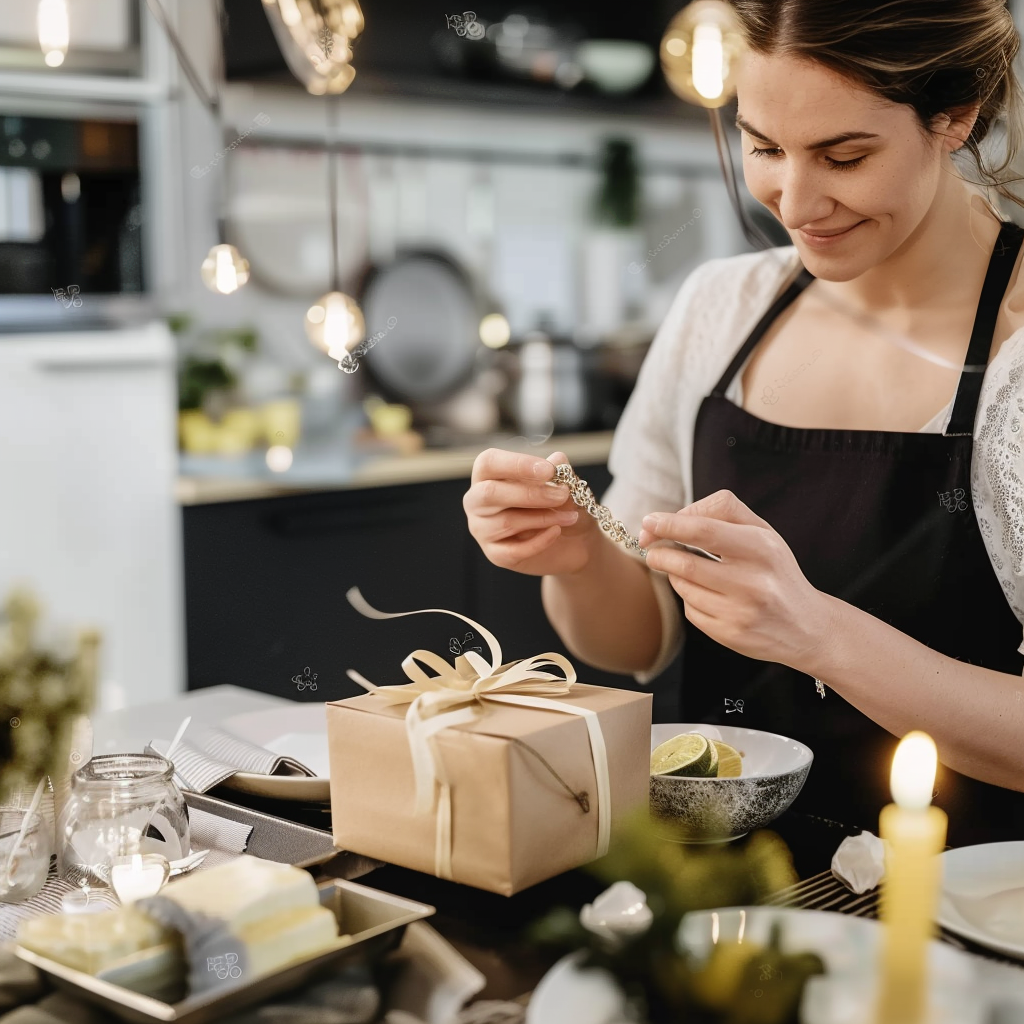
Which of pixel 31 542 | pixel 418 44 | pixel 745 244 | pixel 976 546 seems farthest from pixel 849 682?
pixel 745 244

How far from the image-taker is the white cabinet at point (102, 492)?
231cm

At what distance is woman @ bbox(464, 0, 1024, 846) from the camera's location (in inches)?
39.8

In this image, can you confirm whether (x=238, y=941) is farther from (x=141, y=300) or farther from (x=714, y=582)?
(x=141, y=300)

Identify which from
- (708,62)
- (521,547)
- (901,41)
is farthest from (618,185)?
(521,547)

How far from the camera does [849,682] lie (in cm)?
100

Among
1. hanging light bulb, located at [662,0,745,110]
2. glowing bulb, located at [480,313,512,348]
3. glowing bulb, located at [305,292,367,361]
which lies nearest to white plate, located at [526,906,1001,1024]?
hanging light bulb, located at [662,0,745,110]

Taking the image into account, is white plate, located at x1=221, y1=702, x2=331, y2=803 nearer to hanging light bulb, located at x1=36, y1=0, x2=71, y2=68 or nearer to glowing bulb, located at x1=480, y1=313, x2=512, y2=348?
hanging light bulb, located at x1=36, y1=0, x2=71, y2=68

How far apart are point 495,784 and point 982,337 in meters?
0.78

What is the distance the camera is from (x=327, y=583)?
2.47 meters

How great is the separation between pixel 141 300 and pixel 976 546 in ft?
5.86

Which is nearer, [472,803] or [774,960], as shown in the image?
[774,960]

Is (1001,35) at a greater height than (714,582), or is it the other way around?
(1001,35)

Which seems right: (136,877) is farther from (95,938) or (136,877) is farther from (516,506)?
(516,506)

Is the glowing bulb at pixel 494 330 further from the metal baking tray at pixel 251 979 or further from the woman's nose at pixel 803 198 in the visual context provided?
the metal baking tray at pixel 251 979
